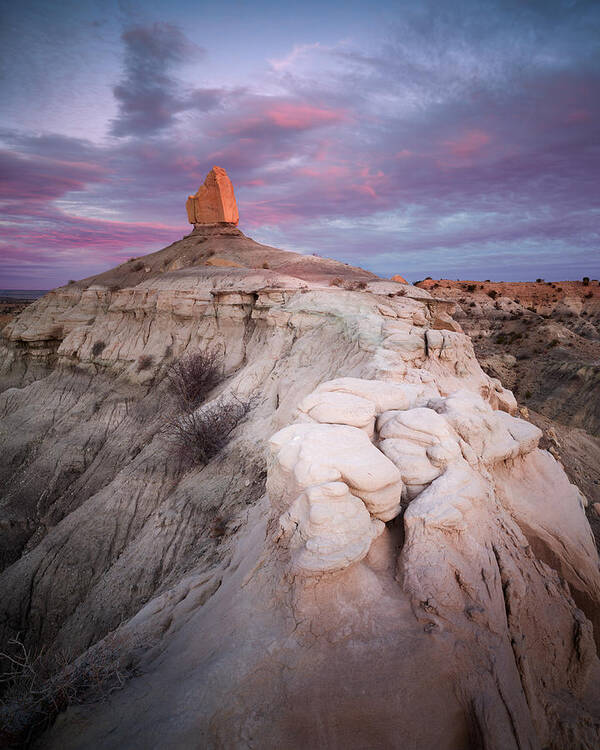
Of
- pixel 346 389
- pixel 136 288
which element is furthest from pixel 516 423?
pixel 136 288

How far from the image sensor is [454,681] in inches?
99.2

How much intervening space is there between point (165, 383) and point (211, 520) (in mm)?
11594

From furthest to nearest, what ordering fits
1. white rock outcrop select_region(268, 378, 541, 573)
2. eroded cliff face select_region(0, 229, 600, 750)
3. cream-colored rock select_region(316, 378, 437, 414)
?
cream-colored rock select_region(316, 378, 437, 414), white rock outcrop select_region(268, 378, 541, 573), eroded cliff face select_region(0, 229, 600, 750)

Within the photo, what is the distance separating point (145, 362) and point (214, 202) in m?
26.0

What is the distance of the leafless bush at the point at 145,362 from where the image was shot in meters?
19.7

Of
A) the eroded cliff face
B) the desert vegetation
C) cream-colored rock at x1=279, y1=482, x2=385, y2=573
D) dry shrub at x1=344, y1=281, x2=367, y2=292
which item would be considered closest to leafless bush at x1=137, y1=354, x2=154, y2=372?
the desert vegetation

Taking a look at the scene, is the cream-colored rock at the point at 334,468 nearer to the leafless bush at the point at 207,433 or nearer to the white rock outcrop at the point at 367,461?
the white rock outcrop at the point at 367,461

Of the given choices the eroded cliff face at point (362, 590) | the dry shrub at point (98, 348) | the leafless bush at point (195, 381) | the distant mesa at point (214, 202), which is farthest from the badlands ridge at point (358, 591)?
the distant mesa at point (214, 202)

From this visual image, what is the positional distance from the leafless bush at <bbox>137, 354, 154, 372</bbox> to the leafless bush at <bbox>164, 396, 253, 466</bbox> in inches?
384

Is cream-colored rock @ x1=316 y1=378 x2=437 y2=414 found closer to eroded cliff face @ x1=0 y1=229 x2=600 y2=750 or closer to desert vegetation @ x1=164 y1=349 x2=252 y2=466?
eroded cliff face @ x1=0 y1=229 x2=600 y2=750

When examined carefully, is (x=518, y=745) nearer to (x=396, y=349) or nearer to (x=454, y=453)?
(x=454, y=453)

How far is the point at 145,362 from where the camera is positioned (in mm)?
19859

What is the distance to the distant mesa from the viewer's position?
3847 cm

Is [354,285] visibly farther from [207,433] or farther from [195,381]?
[207,433]
